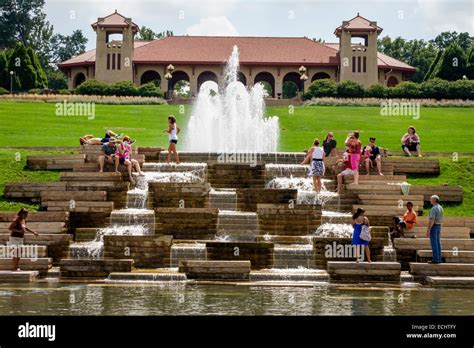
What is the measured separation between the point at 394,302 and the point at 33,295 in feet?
20.6

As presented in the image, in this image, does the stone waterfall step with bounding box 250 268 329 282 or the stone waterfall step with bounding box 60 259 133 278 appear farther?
the stone waterfall step with bounding box 60 259 133 278

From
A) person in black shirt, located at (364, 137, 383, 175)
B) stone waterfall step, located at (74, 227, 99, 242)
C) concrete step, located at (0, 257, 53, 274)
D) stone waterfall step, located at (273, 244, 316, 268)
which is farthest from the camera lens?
person in black shirt, located at (364, 137, 383, 175)

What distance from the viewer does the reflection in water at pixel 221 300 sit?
1298cm

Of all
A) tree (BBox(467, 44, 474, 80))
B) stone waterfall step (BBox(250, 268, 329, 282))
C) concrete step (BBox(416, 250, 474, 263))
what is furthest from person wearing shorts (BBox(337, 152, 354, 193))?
tree (BBox(467, 44, 474, 80))

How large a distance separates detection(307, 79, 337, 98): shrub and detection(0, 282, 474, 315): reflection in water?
48.9m

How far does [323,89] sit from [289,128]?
877 inches

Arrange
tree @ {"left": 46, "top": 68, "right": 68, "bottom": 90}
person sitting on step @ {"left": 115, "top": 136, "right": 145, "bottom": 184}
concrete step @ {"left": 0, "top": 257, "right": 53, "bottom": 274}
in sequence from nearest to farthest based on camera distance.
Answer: concrete step @ {"left": 0, "top": 257, "right": 53, "bottom": 274} < person sitting on step @ {"left": 115, "top": 136, "right": 145, "bottom": 184} < tree @ {"left": 46, "top": 68, "right": 68, "bottom": 90}

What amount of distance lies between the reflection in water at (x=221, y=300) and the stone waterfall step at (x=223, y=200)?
225 inches

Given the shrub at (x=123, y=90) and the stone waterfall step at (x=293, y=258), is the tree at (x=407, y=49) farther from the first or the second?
the stone waterfall step at (x=293, y=258)

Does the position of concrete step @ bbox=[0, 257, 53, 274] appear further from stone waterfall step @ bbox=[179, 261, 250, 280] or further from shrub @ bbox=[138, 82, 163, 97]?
shrub @ bbox=[138, 82, 163, 97]

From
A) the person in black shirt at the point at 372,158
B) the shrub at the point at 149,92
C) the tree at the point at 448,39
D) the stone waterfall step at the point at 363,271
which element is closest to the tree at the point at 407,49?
the tree at the point at 448,39

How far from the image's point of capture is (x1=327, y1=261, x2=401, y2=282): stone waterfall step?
16859mm
